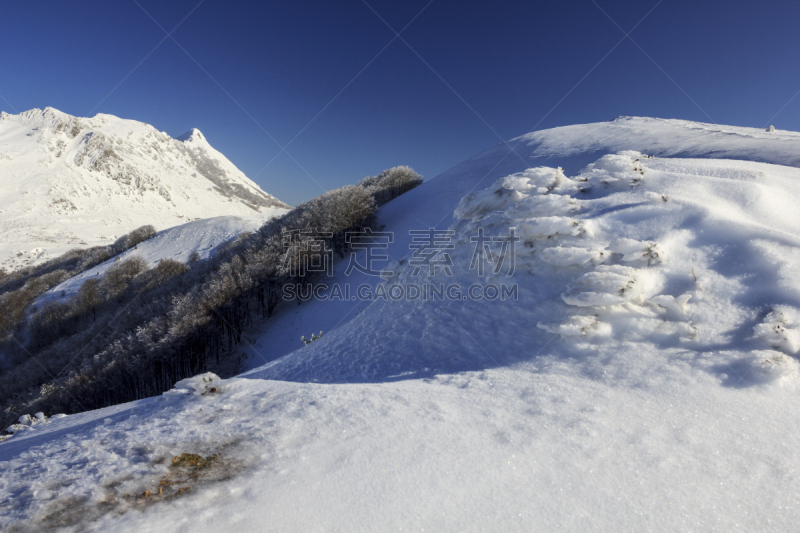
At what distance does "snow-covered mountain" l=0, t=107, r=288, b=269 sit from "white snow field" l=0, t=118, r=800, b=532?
151 ft

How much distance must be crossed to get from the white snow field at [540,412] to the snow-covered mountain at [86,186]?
45.9 metres

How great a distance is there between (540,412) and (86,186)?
235ft

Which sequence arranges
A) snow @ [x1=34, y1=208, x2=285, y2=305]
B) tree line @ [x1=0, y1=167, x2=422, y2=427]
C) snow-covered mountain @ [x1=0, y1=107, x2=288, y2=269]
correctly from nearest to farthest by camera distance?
tree line @ [x1=0, y1=167, x2=422, y2=427] < snow @ [x1=34, y1=208, x2=285, y2=305] < snow-covered mountain @ [x1=0, y1=107, x2=288, y2=269]

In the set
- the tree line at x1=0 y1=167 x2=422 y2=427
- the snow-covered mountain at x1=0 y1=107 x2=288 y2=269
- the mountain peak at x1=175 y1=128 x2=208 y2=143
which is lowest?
the tree line at x1=0 y1=167 x2=422 y2=427

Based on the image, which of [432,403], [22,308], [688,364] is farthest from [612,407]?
[22,308]

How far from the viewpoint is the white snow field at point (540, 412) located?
2.03 meters

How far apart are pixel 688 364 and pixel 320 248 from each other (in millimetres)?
14415

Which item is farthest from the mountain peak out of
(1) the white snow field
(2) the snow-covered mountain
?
(1) the white snow field

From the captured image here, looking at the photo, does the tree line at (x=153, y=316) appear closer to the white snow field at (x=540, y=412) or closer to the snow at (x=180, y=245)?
the snow at (x=180, y=245)

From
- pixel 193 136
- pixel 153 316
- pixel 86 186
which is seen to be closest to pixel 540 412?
pixel 153 316

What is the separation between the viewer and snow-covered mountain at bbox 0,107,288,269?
1612 inches

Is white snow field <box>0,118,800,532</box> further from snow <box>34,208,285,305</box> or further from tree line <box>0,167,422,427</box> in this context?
snow <box>34,208,285,305</box>

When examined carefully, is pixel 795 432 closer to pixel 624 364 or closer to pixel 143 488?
pixel 624 364

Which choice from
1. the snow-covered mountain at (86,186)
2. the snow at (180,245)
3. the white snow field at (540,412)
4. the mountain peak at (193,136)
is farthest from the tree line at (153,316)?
the mountain peak at (193,136)
